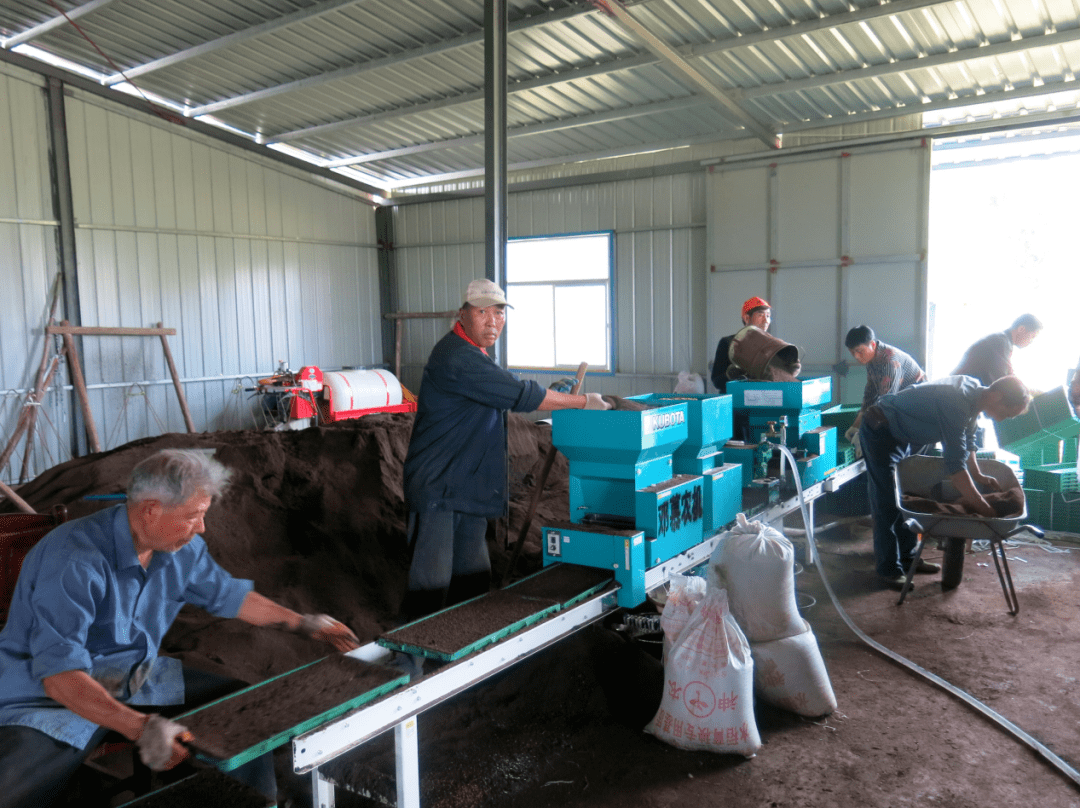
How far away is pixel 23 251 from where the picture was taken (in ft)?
30.2

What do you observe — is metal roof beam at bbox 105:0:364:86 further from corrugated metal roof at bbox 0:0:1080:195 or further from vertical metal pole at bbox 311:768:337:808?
vertical metal pole at bbox 311:768:337:808

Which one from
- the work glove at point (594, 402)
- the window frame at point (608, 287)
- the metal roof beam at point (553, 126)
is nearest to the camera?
the work glove at point (594, 402)

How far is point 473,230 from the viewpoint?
12.7 meters

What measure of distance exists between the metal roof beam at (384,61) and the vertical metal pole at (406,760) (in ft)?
22.1

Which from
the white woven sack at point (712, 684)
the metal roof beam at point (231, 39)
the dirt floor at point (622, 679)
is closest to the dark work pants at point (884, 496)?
the dirt floor at point (622, 679)

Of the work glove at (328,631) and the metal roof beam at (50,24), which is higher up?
the metal roof beam at (50,24)

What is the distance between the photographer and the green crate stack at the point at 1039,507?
6609 mm

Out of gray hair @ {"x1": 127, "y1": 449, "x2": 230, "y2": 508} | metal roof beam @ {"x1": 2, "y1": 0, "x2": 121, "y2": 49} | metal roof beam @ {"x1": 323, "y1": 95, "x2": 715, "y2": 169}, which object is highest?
metal roof beam @ {"x1": 2, "y1": 0, "x2": 121, "y2": 49}

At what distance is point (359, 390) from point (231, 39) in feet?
15.8

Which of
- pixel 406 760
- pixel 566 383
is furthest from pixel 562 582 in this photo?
pixel 566 383

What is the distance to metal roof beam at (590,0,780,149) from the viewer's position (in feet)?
21.5

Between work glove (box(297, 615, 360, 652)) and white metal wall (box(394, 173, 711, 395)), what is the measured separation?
795 centimetres

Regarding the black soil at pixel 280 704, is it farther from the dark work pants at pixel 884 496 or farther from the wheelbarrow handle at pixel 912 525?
the wheelbarrow handle at pixel 912 525

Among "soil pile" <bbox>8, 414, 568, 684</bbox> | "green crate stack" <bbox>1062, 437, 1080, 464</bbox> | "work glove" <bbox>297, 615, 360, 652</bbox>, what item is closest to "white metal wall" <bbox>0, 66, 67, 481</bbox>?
"soil pile" <bbox>8, 414, 568, 684</bbox>
